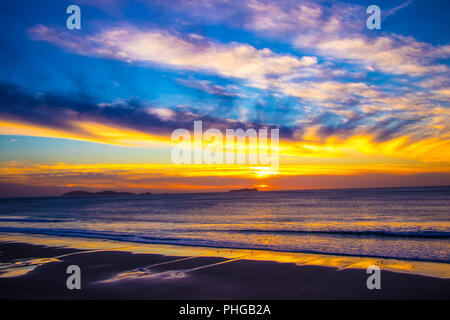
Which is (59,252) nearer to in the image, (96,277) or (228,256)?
(96,277)

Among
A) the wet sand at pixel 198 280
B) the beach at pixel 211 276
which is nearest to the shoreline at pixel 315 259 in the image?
the beach at pixel 211 276

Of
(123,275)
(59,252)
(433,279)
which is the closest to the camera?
(433,279)

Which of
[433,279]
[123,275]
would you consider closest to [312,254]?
[433,279]

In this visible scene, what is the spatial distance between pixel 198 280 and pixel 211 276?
0.73m

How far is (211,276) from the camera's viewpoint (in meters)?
10.9

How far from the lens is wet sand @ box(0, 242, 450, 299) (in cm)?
877

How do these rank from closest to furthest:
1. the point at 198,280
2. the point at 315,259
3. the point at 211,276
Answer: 1. the point at 198,280
2. the point at 211,276
3. the point at 315,259

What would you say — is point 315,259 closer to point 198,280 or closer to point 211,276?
point 211,276

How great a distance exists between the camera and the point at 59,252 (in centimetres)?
1653

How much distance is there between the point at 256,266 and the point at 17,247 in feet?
48.3

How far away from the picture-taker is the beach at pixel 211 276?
8.84 meters

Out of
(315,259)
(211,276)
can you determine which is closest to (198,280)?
(211,276)

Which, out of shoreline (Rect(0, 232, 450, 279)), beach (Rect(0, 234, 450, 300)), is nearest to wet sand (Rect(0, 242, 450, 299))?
beach (Rect(0, 234, 450, 300))
